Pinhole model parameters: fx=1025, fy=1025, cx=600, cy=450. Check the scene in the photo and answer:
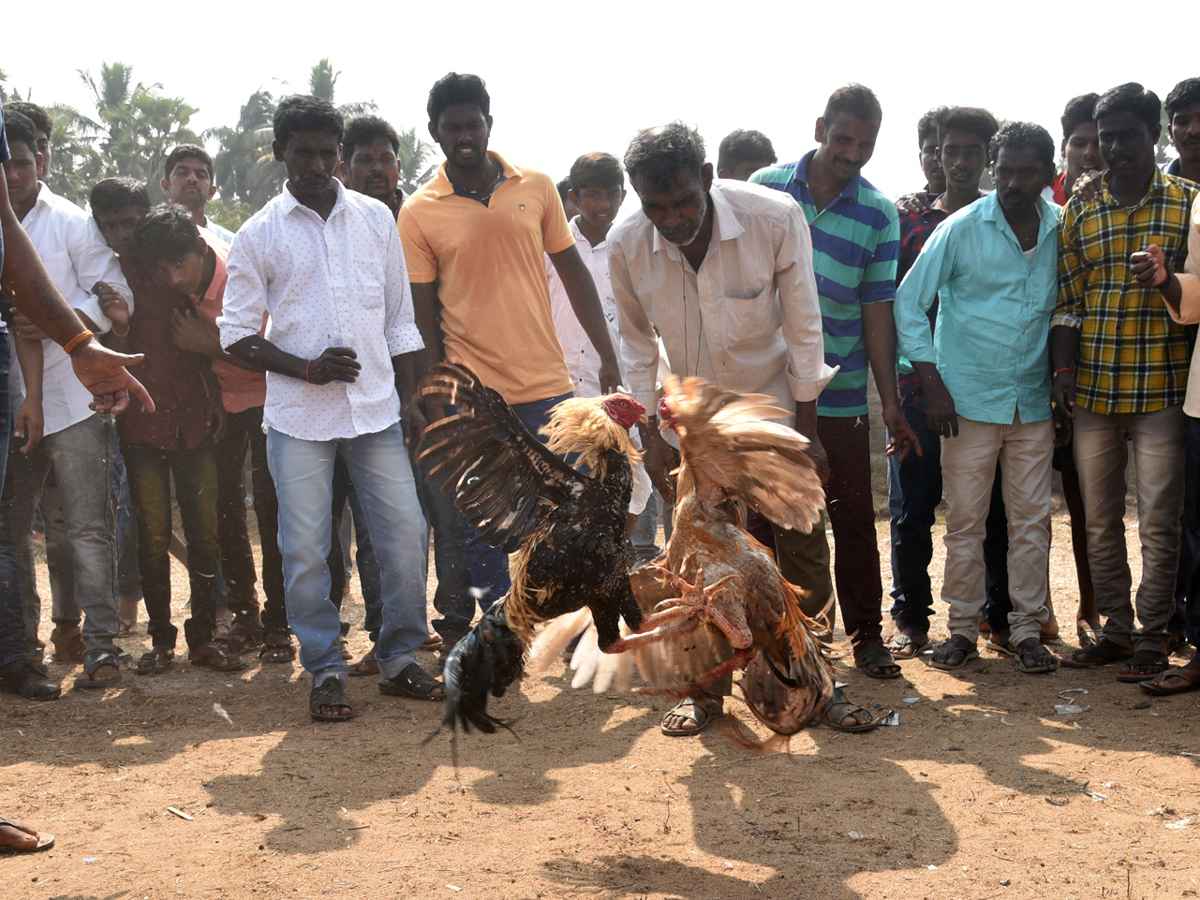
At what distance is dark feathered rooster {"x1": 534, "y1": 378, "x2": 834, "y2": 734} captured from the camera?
3586 mm

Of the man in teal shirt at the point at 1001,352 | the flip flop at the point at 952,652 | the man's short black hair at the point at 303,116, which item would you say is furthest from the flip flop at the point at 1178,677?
the man's short black hair at the point at 303,116

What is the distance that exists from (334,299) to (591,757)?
245 cm

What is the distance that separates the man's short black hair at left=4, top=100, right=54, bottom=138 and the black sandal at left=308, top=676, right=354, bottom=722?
11.2 feet

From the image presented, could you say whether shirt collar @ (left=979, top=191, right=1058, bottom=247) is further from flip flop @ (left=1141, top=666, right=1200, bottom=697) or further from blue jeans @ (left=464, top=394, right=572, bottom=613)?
blue jeans @ (left=464, top=394, right=572, bottom=613)

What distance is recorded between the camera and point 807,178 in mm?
5262

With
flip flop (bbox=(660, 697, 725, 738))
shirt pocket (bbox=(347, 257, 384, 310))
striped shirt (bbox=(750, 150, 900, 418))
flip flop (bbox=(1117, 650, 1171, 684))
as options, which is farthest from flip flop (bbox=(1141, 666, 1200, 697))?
shirt pocket (bbox=(347, 257, 384, 310))

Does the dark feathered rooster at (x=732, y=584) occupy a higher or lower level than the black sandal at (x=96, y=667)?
higher

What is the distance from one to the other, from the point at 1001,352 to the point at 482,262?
269 centimetres

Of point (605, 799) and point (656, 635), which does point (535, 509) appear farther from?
point (605, 799)

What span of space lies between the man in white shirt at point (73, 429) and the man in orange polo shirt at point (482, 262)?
1790 mm

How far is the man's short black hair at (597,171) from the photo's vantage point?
7.21 metres

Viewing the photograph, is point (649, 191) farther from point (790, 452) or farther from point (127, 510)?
point (127, 510)

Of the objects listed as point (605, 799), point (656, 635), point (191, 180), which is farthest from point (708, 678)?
point (191, 180)

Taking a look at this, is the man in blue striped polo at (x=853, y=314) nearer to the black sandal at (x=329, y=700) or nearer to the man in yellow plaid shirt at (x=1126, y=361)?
the man in yellow plaid shirt at (x=1126, y=361)
